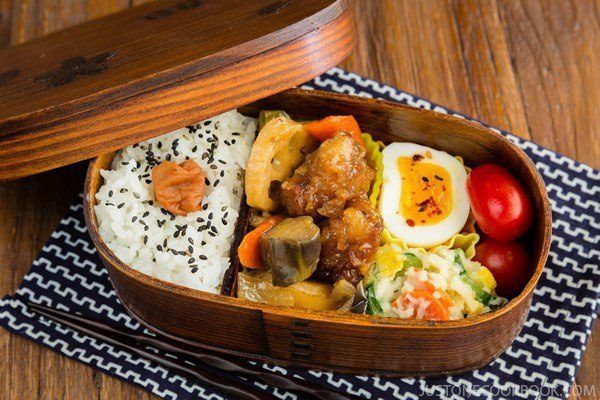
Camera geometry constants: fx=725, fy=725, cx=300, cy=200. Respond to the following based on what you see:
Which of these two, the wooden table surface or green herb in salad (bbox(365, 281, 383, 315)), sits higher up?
the wooden table surface

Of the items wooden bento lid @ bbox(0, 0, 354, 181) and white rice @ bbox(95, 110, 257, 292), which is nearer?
wooden bento lid @ bbox(0, 0, 354, 181)

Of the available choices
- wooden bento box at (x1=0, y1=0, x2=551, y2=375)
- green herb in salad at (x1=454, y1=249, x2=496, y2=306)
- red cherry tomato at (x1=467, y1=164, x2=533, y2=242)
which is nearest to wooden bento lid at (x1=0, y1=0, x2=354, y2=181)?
wooden bento box at (x1=0, y1=0, x2=551, y2=375)

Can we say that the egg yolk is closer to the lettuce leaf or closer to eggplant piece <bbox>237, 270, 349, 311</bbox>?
the lettuce leaf

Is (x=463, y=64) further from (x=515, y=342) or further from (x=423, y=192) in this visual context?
(x=515, y=342)

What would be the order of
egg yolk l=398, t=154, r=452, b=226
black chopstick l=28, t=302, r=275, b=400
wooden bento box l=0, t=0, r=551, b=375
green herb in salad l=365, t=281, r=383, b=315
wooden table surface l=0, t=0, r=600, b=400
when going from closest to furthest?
1. wooden bento box l=0, t=0, r=551, b=375
2. green herb in salad l=365, t=281, r=383, b=315
3. black chopstick l=28, t=302, r=275, b=400
4. egg yolk l=398, t=154, r=452, b=226
5. wooden table surface l=0, t=0, r=600, b=400

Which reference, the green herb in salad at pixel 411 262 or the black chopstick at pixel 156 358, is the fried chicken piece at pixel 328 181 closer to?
the green herb in salad at pixel 411 262

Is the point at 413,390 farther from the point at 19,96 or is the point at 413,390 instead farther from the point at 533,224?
the point at 19,96

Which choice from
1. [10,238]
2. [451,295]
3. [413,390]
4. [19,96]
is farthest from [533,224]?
[10,238]

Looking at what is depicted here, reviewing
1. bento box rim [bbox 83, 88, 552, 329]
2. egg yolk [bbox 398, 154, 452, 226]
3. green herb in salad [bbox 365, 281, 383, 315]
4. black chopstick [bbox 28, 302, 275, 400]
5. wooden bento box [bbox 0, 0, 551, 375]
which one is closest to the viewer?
bento box rim [bbox 83, 88, 552, 329]
